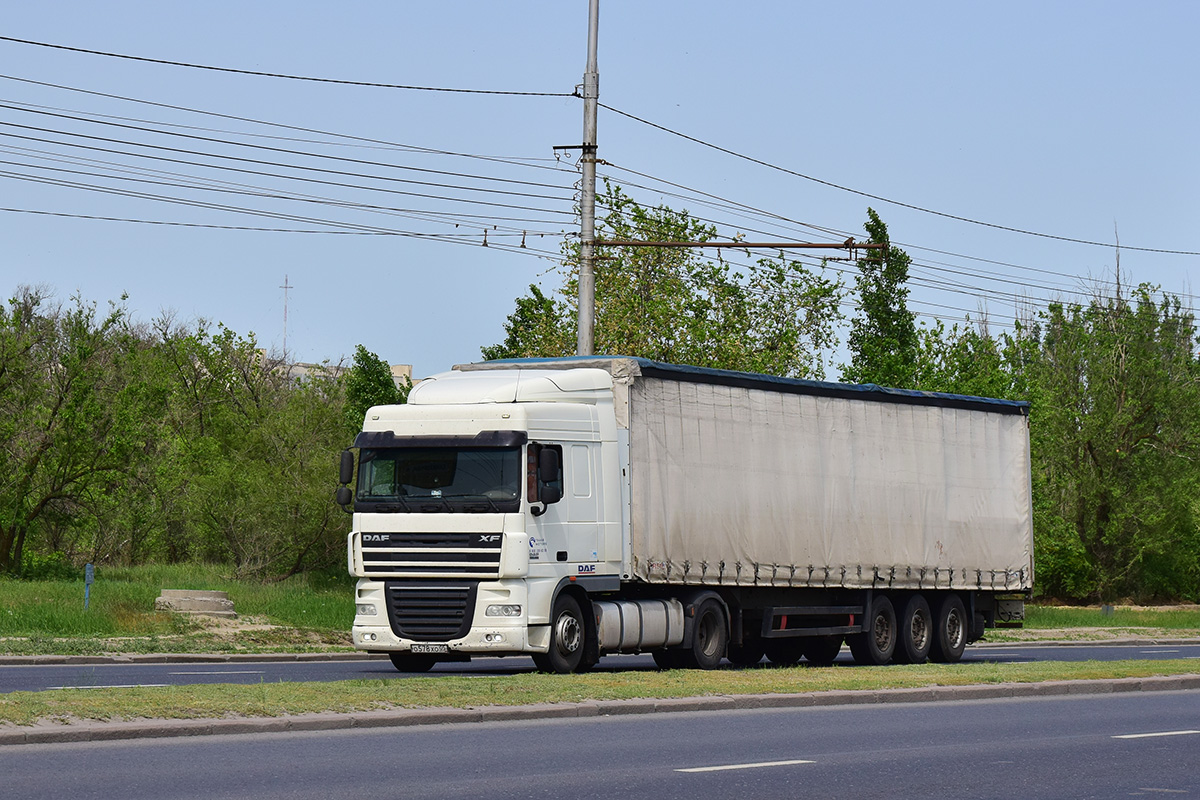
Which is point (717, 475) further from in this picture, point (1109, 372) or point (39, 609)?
point (1109, 372)

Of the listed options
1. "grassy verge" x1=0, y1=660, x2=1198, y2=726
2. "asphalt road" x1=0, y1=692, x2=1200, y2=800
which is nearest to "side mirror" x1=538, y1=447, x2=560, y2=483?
"grassy verge" x1=0, y1=660, x2=1198, y2=726

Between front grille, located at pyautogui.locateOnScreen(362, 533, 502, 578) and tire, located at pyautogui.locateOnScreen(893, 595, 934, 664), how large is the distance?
828 cm

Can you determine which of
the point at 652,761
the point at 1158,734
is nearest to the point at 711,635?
the point at 1158,734

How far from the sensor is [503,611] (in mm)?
19703

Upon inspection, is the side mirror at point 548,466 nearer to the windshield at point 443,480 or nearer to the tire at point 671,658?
the windshield at point 443,480

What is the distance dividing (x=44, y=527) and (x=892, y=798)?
42.1 m

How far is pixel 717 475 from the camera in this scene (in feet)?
73.4

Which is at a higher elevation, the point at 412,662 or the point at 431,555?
the point at 431,555

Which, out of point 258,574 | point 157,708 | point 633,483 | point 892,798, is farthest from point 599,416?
point 258,574

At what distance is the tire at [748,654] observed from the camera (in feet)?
79.5

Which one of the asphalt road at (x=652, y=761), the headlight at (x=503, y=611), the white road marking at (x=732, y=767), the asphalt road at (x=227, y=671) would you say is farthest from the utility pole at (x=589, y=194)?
the white road marking at (x=732, y=767)

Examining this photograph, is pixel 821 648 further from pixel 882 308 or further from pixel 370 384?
pixel 882 308

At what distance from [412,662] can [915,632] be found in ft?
27.7

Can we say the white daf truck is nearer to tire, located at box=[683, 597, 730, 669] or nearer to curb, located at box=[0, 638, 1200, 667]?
tire, located at box=[683, 597, 730, 669]
